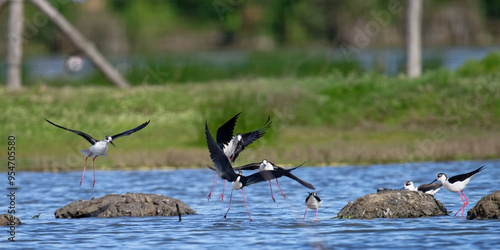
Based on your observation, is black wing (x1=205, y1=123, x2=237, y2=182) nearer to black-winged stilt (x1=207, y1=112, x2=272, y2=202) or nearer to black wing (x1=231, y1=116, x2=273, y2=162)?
black-winged stilt (x1=207, y1=112, x2=272, y2=202)

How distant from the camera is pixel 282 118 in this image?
1053 inches

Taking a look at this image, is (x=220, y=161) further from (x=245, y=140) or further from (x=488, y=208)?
(x=488, y=208)

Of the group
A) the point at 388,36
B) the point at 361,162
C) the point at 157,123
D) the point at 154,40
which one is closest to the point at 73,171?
the point at 157,123

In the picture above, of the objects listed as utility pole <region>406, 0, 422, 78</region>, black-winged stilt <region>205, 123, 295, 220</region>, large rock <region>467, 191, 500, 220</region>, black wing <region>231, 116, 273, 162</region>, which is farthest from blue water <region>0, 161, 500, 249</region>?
utility pole <region>406, 0, 422, 78</region>

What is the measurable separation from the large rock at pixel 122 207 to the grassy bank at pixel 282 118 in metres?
6.69

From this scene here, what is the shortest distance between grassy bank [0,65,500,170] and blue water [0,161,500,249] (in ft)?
4.43

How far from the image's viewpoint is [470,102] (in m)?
26.9

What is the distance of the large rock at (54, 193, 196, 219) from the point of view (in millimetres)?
15789

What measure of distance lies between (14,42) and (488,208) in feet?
62.8

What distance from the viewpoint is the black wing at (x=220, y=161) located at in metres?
13.6

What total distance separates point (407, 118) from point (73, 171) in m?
9.02

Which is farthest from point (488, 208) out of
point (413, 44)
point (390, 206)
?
point (413, 44)

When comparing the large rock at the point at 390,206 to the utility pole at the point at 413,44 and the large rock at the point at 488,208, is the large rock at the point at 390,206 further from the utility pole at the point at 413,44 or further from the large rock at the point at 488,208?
the utility pole at the point at 413,44

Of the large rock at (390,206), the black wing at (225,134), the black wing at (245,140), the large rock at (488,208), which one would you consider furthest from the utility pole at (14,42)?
the large rock at (488,208)
